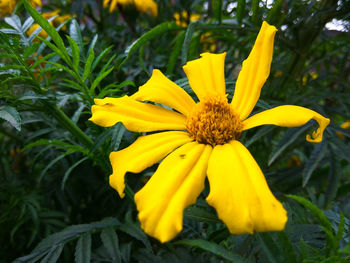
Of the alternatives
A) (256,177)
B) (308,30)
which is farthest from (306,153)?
(256,177)

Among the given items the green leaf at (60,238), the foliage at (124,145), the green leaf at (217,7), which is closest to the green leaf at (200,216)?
the foliage at (124,145)

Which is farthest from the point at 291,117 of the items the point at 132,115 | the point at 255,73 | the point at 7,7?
the point at 7,7

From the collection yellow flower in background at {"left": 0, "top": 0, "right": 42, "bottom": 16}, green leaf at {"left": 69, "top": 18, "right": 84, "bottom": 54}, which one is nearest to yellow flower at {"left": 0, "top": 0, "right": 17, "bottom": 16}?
yellow flower in background at {"left": 0, "top": 0, "right": 42, "bottom": 16}

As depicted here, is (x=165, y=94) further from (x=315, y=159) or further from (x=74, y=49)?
(x=315, y=159)

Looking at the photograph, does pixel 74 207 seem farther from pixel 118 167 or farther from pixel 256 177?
pixel 256 177

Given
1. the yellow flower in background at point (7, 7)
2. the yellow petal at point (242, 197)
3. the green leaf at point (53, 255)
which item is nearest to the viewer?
the yellow petal at point (242, 197)

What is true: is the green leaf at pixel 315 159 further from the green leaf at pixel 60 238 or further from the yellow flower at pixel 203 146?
the green leaf at pixel 60 238

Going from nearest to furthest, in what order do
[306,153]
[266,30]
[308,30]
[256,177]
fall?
[256,177] < [266,30] < [308,30] < [306,153]
